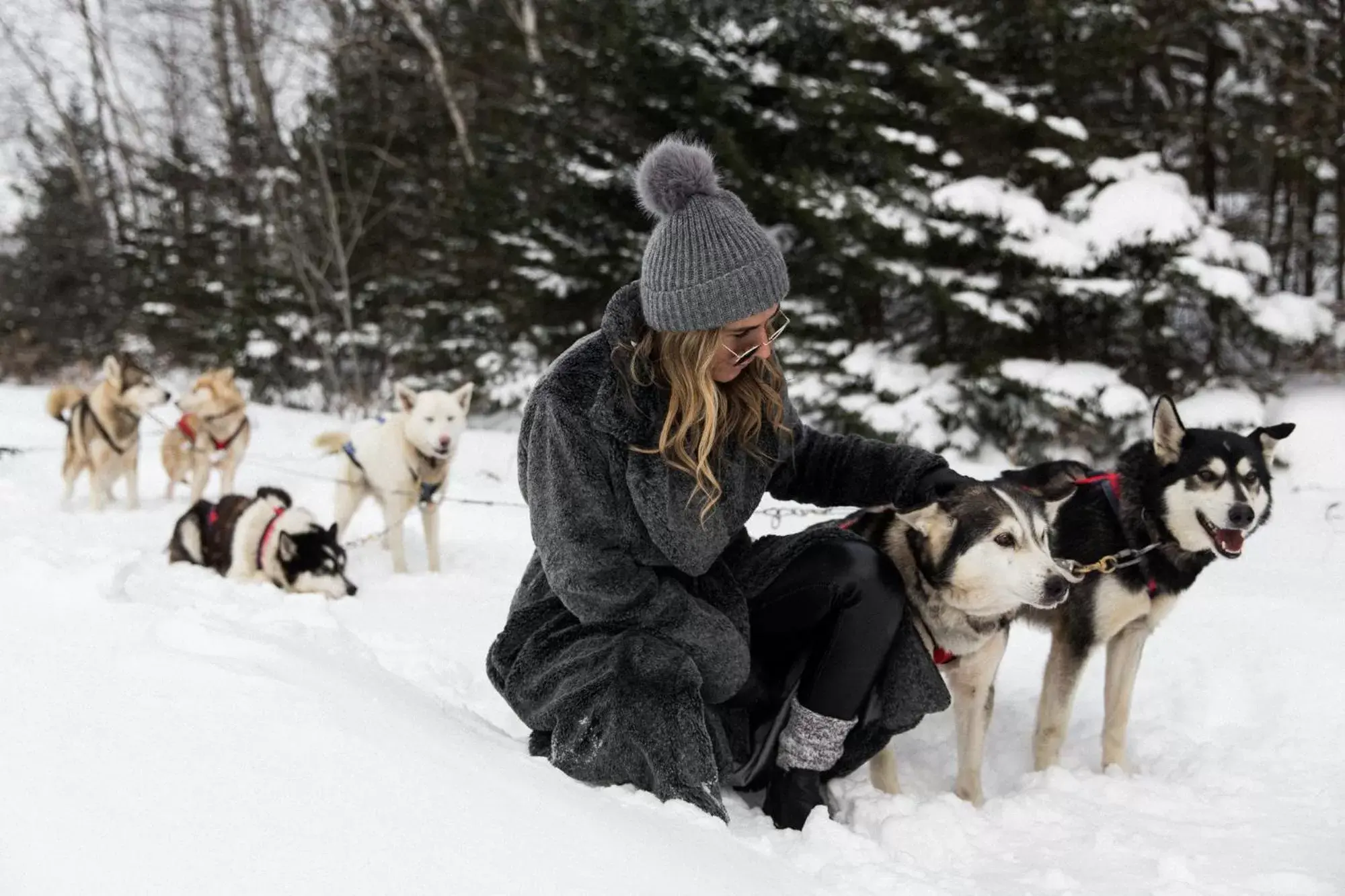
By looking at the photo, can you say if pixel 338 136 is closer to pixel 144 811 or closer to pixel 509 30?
pixel 509 30

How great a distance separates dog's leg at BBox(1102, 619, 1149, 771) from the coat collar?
1.72m

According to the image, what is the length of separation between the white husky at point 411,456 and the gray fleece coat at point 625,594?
3215 millimetres

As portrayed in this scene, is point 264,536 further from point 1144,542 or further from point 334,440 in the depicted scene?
point 1144,542

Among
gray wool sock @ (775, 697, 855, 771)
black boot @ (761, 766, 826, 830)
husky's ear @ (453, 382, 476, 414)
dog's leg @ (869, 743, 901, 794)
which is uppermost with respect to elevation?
husky's ear @ (453, 382, 476, 414)

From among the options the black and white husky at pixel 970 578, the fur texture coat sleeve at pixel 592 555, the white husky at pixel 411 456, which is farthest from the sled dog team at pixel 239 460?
the black and white husky at pixel 970 578

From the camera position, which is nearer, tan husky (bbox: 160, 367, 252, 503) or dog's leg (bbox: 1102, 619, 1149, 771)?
dog's leg (bbox: 1102, 619, 1149, 771)

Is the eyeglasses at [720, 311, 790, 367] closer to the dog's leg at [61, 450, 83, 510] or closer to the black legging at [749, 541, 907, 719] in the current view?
the black legging at [749, 541, 907, 719]

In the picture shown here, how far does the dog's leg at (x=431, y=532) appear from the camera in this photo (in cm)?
536

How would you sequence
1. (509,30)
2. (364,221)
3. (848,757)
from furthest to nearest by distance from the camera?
(364,221) < (509,30) < (848,757)

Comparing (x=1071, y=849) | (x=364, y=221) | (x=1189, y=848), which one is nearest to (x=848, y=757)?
(x=1071, y=849)

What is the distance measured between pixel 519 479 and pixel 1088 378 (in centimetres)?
604

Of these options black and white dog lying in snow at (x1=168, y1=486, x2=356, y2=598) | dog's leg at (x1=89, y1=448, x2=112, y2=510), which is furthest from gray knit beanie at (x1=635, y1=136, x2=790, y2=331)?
dog's leg at (x1=89, y1=448, x2=112, y2=510)

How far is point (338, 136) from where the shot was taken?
11.5 metres

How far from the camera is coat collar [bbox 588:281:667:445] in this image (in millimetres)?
1945
